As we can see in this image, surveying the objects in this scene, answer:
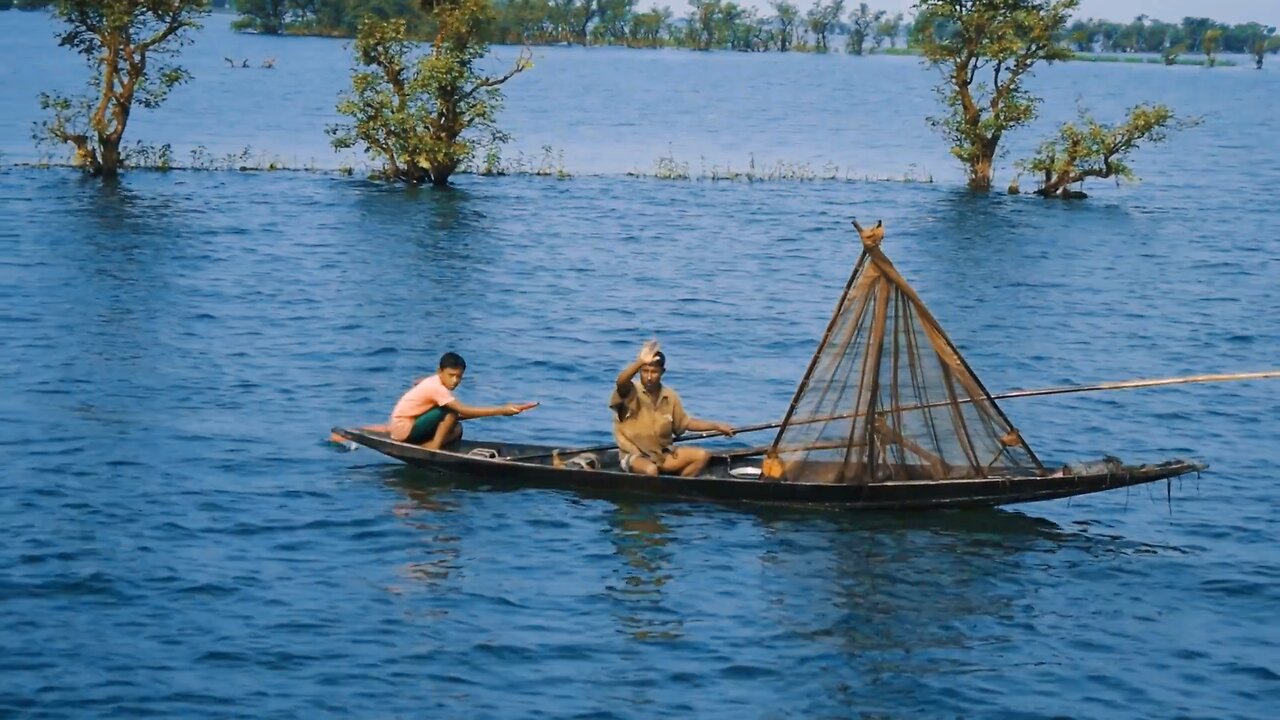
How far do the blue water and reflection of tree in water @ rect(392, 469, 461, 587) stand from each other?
1.8 inches

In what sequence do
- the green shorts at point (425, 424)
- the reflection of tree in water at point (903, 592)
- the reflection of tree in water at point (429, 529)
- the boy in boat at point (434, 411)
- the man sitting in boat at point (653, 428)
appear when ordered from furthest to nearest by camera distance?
the green shorts at point (425, 424), the boy in boat at point (434, 411), the man sitting in boat at point (653, 428), the reflection of tree in water at point (429, 529), the reflection of tree in water at point (903, 592)

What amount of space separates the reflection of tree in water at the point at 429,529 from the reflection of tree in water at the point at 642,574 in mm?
1631

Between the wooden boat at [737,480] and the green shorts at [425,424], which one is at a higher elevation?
the green shorts at [425,424]

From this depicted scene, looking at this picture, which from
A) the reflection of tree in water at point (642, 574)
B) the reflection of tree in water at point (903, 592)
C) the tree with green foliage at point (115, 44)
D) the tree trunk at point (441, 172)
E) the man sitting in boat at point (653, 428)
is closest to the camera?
the reflection of tree in water at point (903, 592)

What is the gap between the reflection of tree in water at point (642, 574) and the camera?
15.2 m

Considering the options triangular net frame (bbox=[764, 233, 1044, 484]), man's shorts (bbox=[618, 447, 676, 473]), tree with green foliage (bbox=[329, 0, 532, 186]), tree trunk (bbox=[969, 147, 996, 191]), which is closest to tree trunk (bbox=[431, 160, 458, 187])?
tree with green foliage (bbox=[329, 0, 532, 186])

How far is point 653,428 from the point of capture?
58.8 ft

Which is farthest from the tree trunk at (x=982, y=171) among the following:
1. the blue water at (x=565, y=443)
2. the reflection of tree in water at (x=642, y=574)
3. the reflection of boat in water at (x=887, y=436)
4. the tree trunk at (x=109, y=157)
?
the reflection of tree in water at (x=642, y=574)

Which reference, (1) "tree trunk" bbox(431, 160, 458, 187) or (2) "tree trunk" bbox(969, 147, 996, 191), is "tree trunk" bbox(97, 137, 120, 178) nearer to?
(1) "tree trunk" bbox(431, 160, 458, 187)

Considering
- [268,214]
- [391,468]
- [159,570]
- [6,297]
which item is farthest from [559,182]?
[159,570]

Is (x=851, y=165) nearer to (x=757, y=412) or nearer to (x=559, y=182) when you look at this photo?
(x=559, y=182)

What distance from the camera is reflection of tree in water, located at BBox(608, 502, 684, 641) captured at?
1516cm

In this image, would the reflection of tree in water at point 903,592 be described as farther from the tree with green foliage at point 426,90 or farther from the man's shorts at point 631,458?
the tree with green foliage at point 426,90

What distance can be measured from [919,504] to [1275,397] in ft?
32.4
